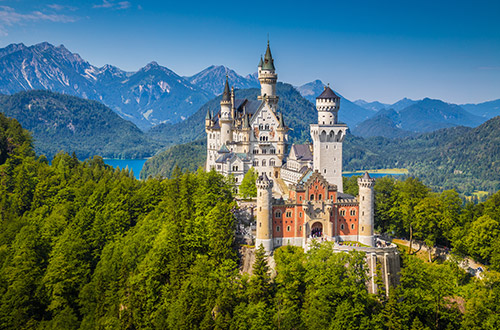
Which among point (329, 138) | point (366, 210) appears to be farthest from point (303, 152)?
point (366, 210)

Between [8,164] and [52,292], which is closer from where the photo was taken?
[52,292]

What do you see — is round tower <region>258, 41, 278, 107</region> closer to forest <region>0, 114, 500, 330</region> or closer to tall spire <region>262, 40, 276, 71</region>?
tall spire <region>262, 40, 276, 71</region>

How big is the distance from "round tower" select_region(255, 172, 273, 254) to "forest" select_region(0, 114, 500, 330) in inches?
80.8

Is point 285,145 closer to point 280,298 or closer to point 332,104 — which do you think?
point 332,104

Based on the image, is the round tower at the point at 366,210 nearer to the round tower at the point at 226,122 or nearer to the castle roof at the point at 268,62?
the round tower at the point at 226,122

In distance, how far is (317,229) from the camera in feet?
213

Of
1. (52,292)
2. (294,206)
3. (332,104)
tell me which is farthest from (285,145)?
(52,292)

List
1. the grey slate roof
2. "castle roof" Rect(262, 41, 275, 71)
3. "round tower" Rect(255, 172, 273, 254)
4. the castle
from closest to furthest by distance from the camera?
"round tower" Rect(255, 172, 273, 254) → the castle → the grey slate roof → "castle roof" Rect(262, 41, 275, 71)

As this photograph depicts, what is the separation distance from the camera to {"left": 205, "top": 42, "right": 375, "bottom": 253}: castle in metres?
63.8

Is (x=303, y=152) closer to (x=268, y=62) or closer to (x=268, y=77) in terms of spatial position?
(x=268, y=77)

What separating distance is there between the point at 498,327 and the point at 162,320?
120 feet

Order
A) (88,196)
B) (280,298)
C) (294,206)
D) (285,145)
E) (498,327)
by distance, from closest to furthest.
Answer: (498,327), (280,298), (294,206), (88,196), (285,145)

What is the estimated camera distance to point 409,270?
58344 mm

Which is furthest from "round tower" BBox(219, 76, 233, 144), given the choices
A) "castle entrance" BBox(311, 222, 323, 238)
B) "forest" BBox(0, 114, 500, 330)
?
"castle entrance" BBox(311, 222, 323, 238)
